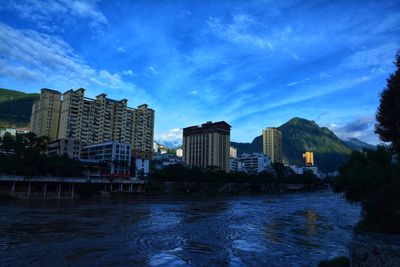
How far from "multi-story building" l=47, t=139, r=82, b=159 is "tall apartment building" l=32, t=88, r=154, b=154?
29.1 ft

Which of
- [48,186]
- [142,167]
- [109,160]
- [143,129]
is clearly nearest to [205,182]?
[142,167]

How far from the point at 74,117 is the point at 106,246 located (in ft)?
356

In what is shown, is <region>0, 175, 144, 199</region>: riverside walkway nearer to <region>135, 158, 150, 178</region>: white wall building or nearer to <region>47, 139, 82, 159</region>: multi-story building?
<region>135, 158, 150, 178</region>: white wall building

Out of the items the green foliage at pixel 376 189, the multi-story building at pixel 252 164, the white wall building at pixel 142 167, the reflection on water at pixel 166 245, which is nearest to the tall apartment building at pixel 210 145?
the multi-story building at pixel 252 164

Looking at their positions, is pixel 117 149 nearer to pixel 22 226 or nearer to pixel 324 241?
pixel 22 226

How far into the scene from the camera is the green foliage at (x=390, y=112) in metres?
17.3

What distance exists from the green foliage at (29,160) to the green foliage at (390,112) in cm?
6719

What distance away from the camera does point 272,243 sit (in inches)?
810

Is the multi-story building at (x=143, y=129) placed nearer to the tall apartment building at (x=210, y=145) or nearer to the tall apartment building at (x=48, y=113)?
the tall apartment building at (x=210, y=145)

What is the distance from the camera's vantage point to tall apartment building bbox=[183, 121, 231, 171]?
15750cm

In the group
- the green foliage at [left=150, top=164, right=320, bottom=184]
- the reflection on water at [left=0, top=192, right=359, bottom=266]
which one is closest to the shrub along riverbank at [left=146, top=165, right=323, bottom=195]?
the green foliage at [left=150, top=164, right=320, bottom=184]

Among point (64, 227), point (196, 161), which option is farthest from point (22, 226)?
point (196, 161)

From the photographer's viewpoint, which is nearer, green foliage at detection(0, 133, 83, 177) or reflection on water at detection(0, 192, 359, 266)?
reflection on water at detection(0, 192, 359, 266)

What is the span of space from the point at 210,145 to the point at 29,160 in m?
97.3
